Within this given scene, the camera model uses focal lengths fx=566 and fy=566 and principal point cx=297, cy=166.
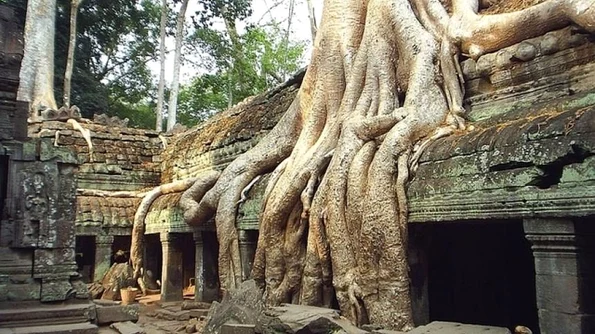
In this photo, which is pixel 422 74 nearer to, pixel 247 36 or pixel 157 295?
pixel 157 295

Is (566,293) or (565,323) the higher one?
(566,293)

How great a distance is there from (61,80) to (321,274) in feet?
55.7

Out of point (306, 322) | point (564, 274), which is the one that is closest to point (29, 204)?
point (306, 322)

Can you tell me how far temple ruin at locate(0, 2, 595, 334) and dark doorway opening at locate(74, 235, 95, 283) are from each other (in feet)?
13.0

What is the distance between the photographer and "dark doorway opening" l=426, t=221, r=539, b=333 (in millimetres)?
6410

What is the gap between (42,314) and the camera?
521 centimetres

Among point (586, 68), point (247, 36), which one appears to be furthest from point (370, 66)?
point (247, 36)

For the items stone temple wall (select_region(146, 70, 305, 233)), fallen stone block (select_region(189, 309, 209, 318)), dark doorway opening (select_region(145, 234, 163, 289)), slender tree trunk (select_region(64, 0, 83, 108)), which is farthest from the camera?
slender tree trunk (select_region(64, 0, 83, 108))

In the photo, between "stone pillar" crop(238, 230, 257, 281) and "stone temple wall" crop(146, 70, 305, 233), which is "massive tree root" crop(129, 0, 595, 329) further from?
"stone temple wall" crop(146, 70, 305, 233)

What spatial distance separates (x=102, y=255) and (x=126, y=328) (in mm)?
5830

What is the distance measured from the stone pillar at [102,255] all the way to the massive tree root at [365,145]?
432 centimetres

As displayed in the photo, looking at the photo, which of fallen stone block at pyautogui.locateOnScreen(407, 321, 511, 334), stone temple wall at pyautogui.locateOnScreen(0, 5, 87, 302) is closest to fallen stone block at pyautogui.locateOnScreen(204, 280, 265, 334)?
stone temple wall at pyautogui.locateOnScreen(0, 5, 87, 302)

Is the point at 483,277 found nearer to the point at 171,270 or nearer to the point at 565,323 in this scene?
the point at 565,323

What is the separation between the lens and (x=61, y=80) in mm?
19891
